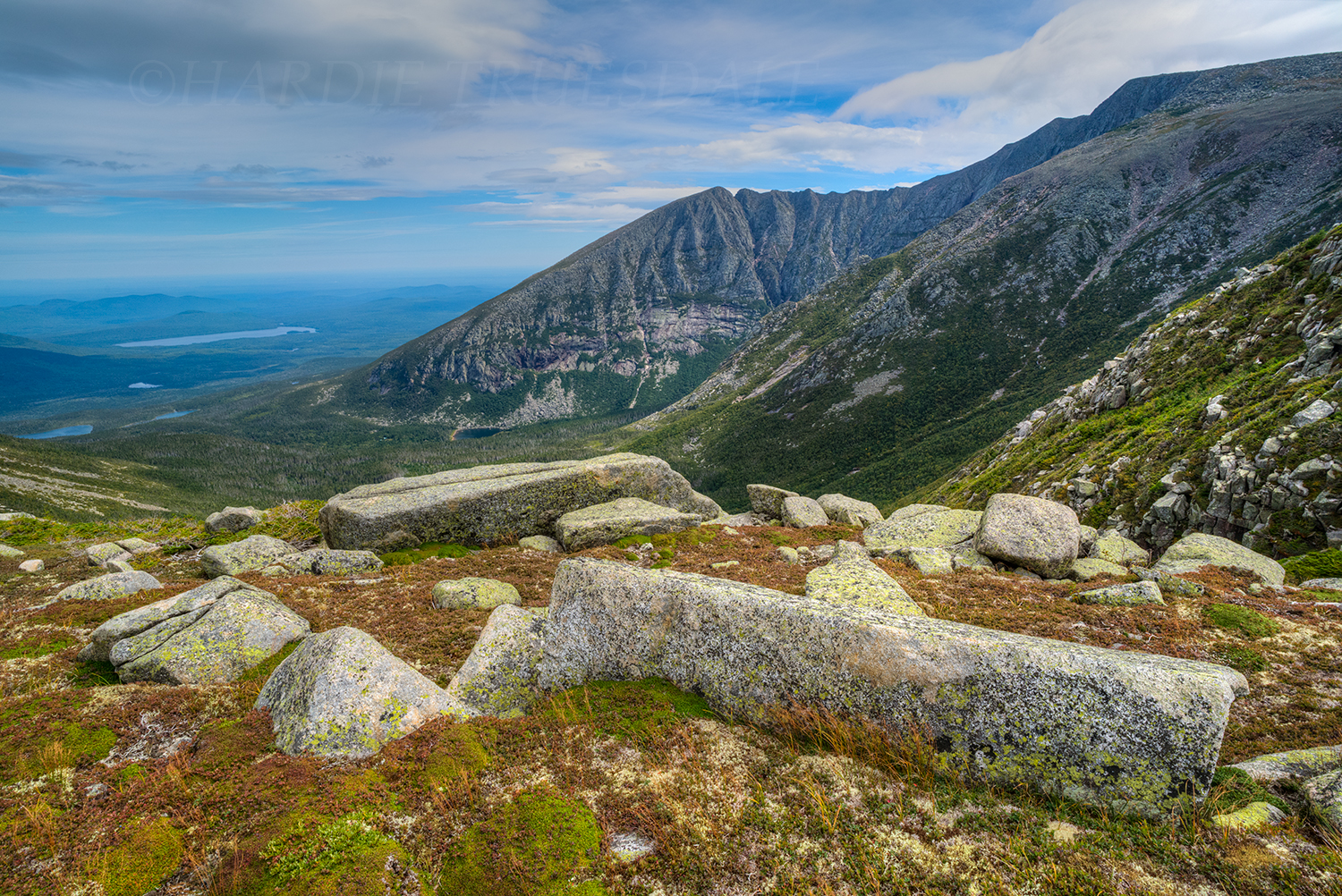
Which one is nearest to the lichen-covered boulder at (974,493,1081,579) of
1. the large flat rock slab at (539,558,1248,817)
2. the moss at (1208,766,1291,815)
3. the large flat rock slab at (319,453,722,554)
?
the large flat rock slab at (539,558,1248,817)

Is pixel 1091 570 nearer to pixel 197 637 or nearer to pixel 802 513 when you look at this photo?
pixel 802 513

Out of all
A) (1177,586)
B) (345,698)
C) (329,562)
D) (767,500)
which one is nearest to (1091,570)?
(1177,586)

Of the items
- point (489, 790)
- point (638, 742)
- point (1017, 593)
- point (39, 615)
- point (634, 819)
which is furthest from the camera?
point (1017, 593)

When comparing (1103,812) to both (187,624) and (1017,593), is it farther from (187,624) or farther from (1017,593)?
(187,624)

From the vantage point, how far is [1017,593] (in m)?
16.8

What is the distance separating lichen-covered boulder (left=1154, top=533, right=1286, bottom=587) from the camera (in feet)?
58.9

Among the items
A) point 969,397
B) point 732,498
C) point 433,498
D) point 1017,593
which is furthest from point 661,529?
point 969,397

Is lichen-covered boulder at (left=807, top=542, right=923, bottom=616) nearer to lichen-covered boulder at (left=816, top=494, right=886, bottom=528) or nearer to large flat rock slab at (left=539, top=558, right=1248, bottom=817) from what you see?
large flat rock slab at (left=539, top=558, right=1248, bottom=817)

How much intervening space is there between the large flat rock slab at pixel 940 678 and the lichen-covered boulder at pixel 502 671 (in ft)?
1.70

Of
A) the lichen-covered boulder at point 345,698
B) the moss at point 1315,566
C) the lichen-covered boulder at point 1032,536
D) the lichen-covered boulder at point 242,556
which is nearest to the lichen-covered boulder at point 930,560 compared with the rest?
→ the lichen-covered boulder at point 1032,536

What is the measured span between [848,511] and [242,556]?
34.0m

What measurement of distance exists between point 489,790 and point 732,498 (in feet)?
540

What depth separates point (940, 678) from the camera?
27.1 ft

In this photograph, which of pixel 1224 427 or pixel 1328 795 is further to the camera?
pixel 1224 427
